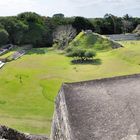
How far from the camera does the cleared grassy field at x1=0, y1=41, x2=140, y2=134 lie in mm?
25766

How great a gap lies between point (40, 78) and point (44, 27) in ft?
123

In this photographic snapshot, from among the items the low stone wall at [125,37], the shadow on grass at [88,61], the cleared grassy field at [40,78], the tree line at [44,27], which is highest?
the tree line at [44,27]

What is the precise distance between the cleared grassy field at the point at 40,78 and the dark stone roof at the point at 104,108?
12302 mm

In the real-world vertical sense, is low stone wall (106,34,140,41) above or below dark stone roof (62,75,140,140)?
below

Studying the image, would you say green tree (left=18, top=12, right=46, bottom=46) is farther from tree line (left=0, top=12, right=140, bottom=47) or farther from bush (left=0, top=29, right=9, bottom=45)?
bush (left=0, top=29, right=9, bottom=45)

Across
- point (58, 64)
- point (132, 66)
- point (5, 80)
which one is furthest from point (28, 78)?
point (132, 66)

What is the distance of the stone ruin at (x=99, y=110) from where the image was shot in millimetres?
9781

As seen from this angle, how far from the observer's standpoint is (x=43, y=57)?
54.5m

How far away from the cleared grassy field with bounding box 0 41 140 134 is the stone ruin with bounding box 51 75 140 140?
12210mm

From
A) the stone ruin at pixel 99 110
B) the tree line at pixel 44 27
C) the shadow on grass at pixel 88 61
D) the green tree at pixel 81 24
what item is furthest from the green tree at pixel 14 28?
the stone ruin at pixel 99 110

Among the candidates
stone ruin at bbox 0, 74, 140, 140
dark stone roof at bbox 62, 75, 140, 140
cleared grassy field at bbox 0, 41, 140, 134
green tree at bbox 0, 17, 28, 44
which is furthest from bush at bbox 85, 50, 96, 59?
dark stone roof at bbox 62, 75, 140, 140

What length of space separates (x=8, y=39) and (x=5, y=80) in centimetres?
3053

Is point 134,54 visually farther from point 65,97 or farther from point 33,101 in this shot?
point 65,97

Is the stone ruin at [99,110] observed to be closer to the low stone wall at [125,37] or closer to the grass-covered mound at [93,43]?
the grass-covered mound at [93,43]
